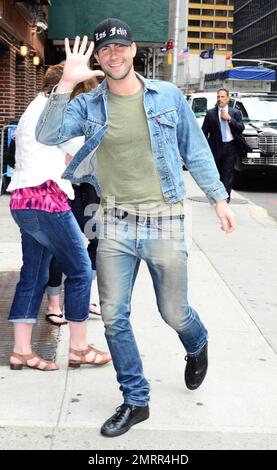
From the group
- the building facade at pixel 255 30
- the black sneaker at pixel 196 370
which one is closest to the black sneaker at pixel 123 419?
the black sneaker at pixel 196 370

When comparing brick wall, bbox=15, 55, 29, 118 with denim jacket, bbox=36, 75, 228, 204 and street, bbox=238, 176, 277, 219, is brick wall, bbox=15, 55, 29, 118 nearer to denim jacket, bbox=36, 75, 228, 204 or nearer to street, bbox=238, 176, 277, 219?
street, bbox=238, 176, 277, 219

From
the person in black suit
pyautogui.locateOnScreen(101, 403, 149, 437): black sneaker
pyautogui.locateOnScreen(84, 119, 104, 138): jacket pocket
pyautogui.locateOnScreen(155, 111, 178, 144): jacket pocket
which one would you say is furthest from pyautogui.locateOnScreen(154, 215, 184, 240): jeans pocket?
the person in black suit

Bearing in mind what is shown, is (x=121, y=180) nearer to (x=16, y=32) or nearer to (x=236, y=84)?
(x=16, y=32)

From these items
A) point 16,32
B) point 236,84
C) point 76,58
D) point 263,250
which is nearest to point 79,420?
point 76,58

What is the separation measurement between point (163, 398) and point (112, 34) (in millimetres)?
2018

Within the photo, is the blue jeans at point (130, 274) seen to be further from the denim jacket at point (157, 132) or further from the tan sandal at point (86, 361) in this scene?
the tan sandal at point (86, 361)

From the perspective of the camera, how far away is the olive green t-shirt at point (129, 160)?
11.3 ft

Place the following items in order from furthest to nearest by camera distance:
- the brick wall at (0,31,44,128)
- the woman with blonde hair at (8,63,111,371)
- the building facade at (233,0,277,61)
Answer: the building facade at (233,0,277,61) < the brick wall at (0,31,44,128) < the woman with blonde hair at (8,63,111,371)

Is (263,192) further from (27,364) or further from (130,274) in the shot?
(130,274)

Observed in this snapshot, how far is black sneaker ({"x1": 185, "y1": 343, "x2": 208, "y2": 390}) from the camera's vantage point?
3951 millimetres

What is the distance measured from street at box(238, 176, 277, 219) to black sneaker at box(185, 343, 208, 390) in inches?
321

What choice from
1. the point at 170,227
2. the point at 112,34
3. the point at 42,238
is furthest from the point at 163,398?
the point at 112,34

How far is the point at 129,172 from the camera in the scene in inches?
137

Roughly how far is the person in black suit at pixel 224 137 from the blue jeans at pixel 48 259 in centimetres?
675
